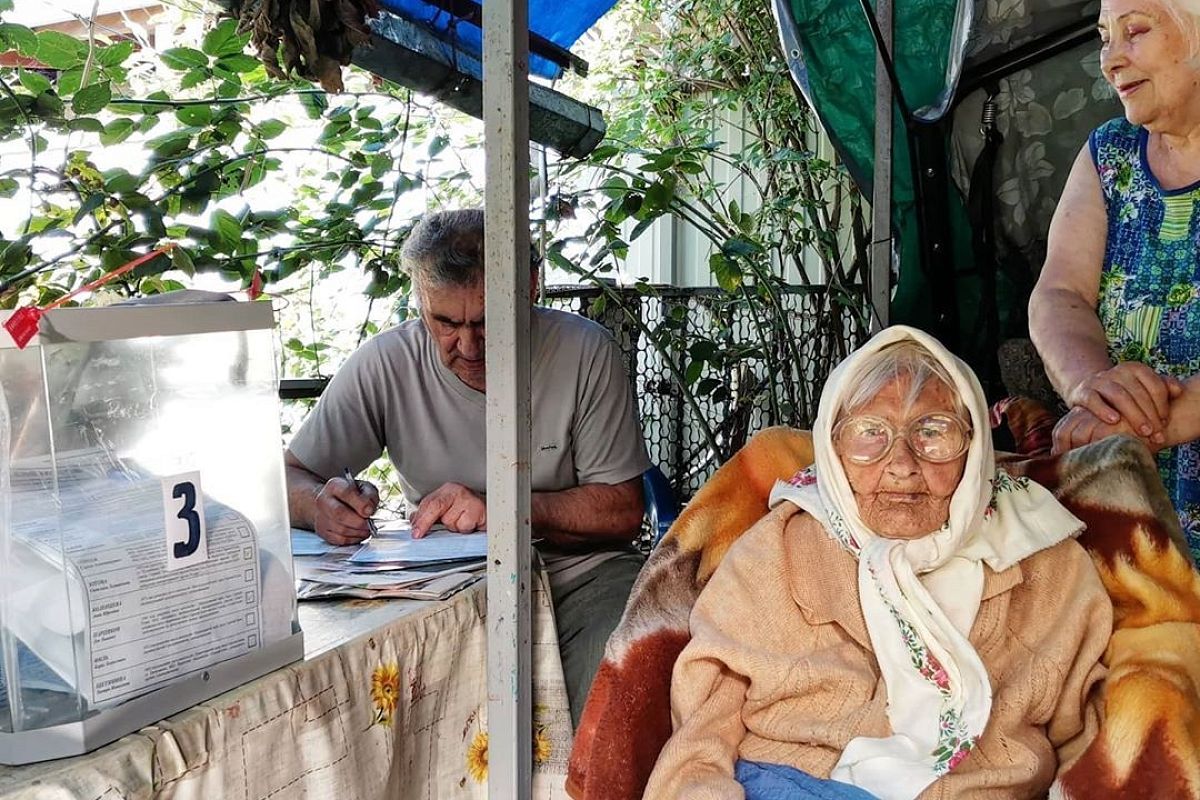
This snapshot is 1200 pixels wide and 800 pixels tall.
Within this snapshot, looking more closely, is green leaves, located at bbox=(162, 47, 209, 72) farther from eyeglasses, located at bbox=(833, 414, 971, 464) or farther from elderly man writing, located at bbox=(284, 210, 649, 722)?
eyeglasses, located at bbox=(833, 414, 971, 464)

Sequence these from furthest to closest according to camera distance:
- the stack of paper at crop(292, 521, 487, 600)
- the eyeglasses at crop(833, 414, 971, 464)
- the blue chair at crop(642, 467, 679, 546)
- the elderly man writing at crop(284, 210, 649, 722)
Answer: the blue chair at crop(642, 467, 679, 546) < the elderly man writing at crop(284, 210, 649, 722) < the stack of paper at crop(292, 521, 487, 600) < the eyeglasses at crop(833, 414, 971, 464)

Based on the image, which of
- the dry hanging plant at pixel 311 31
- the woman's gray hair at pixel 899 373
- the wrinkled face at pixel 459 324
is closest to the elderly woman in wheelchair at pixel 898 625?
the woman's gray hair at pixel 899 373

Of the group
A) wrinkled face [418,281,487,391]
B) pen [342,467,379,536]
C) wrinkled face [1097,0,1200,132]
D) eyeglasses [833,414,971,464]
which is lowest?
pen [342,467,379,536]

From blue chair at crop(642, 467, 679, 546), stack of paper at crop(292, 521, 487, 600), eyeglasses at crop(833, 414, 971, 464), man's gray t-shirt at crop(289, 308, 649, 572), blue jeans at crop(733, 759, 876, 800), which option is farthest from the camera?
blue chair at crop(642, 467, 679, 546)

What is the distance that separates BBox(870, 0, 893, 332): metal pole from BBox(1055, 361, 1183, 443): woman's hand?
117cm

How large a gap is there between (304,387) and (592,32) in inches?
144

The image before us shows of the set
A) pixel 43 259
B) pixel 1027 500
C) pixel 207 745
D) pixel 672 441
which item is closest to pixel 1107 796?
pixel 1027 500

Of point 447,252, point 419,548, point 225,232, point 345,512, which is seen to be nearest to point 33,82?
point 225,232

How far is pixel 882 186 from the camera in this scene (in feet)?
9.42

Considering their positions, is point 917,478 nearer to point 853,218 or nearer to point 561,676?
point 561,676

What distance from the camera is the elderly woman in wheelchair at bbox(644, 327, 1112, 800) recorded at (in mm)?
1559

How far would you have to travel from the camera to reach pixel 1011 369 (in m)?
2.74

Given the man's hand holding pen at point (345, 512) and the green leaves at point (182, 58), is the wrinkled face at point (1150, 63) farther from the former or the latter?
the green leaves at point (182, 58)

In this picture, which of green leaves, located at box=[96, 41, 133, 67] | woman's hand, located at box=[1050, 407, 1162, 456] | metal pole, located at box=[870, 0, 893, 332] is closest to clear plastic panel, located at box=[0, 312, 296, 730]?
green leaves, located at box=[96, 41, 133, 67]
